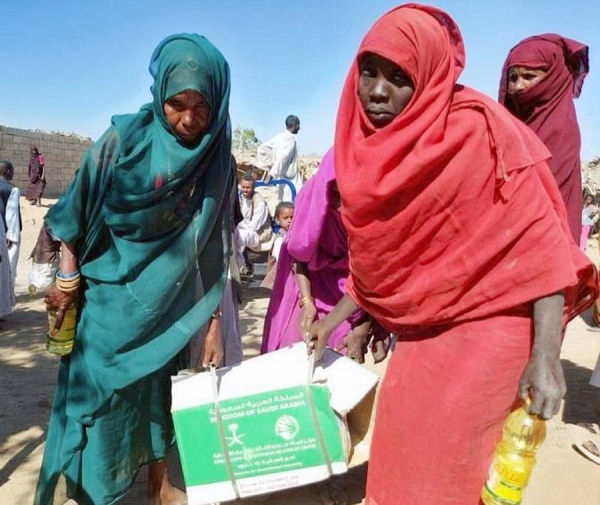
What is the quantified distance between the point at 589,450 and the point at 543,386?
7.81ft

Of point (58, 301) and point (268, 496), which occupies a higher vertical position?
point (58, 301)

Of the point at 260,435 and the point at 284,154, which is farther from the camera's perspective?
the point at 284,154

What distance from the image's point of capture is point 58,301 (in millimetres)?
2285

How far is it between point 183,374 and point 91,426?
52cm

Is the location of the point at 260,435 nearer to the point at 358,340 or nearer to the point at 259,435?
the point at 259,435

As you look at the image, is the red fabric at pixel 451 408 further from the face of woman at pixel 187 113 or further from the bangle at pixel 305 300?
the face of woman at pixel 187 113

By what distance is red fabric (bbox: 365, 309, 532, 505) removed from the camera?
5.20 feet

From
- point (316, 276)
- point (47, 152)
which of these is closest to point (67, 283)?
point (316, 276)

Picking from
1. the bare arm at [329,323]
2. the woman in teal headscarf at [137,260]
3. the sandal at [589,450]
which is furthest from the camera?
the sandal at [589,450]

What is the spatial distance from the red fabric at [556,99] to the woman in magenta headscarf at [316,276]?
1096 mm

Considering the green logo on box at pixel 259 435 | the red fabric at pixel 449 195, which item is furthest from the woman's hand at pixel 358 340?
the red fabric at pixel 449 195

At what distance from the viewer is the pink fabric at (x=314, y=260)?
8.11 feet

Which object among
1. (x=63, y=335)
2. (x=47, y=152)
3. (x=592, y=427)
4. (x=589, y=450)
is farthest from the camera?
(x=47, y=152)

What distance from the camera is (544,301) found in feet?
4.97
